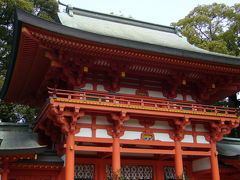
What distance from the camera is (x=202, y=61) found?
1204 centimetres

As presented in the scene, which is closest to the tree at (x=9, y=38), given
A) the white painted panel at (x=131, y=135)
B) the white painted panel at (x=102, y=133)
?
the white painted panel at (x=102, y=133)

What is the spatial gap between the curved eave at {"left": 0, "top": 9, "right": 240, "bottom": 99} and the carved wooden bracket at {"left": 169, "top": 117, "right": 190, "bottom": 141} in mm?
2722

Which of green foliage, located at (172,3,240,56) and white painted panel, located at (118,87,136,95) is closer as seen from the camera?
white painted panel, located at (118,87,136,95)

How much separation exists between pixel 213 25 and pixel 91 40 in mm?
24146

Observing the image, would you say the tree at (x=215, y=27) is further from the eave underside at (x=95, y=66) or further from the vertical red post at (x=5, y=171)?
the vertical red post at (x=5, y=171)

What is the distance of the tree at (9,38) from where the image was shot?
23.5 metres

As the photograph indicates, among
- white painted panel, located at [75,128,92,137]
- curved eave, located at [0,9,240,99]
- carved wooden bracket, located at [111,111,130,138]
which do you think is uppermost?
curved eave, located at [0,9,240,99]

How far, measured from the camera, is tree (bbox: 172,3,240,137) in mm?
29062

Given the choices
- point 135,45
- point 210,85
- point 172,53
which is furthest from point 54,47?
point 210,85

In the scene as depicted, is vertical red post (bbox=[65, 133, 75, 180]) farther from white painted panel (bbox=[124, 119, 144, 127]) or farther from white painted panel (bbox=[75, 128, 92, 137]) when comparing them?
white painted panel (bbox=[124, 119, 144, 127])

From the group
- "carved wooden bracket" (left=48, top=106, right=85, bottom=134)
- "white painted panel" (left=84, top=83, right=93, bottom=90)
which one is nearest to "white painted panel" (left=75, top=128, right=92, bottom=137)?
"carved wooden bracket" (left=48, top=106, right=85, bottom=134)

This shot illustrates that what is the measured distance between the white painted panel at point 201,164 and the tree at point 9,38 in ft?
50.0

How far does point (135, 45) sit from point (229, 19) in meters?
23.0

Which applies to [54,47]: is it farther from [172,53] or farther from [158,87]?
[158,87]
